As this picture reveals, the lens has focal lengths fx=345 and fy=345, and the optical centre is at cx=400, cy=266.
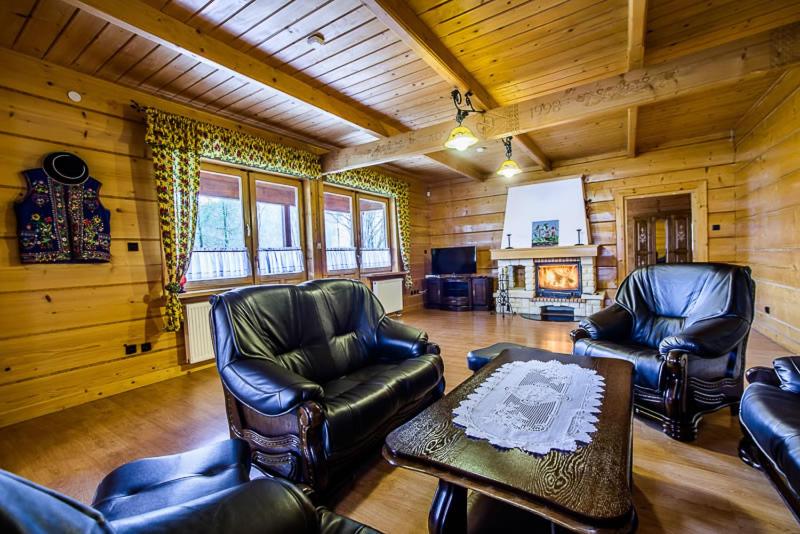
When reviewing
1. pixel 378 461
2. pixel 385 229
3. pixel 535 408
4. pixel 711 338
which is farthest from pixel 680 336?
pixel 385 229

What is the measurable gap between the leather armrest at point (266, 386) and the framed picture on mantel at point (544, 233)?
5.39m

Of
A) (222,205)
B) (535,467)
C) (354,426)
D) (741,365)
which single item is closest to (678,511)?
(535,467)

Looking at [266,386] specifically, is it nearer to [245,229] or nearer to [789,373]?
[789,373]

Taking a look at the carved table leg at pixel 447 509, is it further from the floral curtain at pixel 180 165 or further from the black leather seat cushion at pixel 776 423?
the floral curtain at pixel 180 165

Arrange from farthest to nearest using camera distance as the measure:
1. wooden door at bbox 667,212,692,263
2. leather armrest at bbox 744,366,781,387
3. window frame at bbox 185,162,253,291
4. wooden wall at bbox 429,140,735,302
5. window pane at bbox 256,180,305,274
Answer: wooden door at bbox 667,212,692,263, wooden wall at bbox 429,140,735,302, window pane at bbox 256,180,305,274, window frame at bbox 185,162,253,291, leather armrest at bbox 744,366,781,387

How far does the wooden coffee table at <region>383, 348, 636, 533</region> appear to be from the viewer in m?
0.88

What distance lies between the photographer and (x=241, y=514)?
0.73 m

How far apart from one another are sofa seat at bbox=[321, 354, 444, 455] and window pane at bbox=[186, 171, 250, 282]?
249cm

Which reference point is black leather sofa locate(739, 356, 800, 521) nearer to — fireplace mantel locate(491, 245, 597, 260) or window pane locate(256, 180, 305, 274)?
fireplace mantel locate(491, 245, 597, 260)

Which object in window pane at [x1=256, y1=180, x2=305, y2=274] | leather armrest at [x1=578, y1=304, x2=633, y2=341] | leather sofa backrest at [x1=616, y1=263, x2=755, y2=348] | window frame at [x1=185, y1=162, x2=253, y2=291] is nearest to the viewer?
leather sofa backrest at [x1=616, y1=263, x2=755, y2=348]

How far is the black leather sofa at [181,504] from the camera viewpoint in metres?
0.46

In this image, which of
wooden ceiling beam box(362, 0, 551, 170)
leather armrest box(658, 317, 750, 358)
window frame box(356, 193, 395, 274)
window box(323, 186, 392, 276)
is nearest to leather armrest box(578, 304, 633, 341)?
leather armrest box(658, 317, 750, 358)

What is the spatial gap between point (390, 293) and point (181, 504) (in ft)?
17.4

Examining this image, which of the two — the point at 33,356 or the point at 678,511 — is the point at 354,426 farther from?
the point at 33,356
